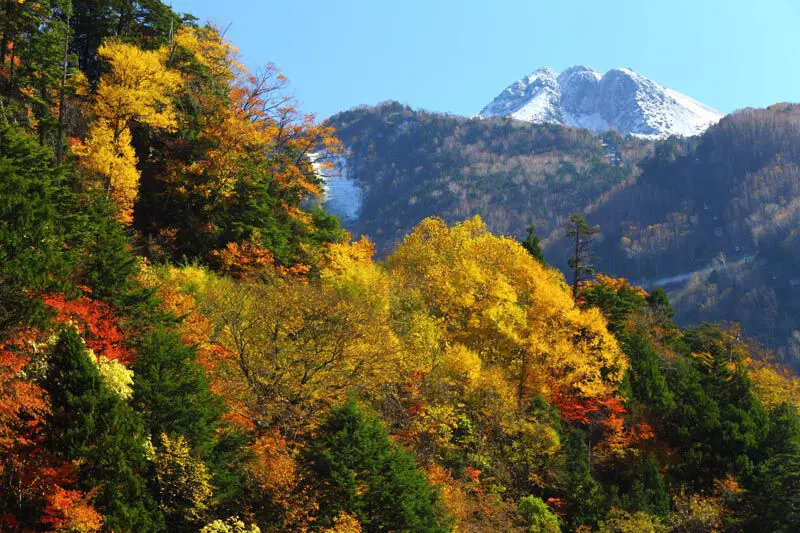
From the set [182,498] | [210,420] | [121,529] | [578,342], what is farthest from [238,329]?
[578,342]

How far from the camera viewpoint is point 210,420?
2622 centimetres

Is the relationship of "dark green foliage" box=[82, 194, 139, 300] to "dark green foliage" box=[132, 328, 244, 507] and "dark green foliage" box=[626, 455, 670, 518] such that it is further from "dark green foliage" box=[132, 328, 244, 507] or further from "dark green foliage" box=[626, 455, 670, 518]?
"dark green foliage" box=[626, 455, 670, 518]

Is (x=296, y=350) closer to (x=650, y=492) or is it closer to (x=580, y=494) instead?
(x=580, y=494)

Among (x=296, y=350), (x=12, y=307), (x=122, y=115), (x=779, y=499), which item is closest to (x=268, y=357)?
(x=296, y=350)

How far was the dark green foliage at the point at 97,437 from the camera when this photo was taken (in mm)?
21797

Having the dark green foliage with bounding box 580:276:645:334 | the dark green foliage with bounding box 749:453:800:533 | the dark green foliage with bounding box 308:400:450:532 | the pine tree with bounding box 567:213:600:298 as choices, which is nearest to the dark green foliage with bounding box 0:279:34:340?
the dark green foliage with bounding box 308:400:450:532

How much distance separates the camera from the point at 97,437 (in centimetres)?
2208

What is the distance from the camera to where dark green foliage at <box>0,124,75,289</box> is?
2314cm

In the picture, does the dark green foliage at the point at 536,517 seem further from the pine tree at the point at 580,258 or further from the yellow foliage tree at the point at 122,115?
the pine tree at the point at 580,258

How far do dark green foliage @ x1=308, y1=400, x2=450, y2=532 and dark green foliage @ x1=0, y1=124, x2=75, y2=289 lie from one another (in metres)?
10.9

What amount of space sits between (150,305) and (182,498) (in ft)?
27.0

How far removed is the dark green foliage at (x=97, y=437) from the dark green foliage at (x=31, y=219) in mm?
2734

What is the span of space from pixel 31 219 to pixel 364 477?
14565 mm

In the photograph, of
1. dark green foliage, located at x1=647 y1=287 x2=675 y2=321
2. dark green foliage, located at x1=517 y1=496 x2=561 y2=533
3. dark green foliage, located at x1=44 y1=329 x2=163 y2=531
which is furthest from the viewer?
dark green foliage, located at x1=647 y1=287 x2=675 y2=321
